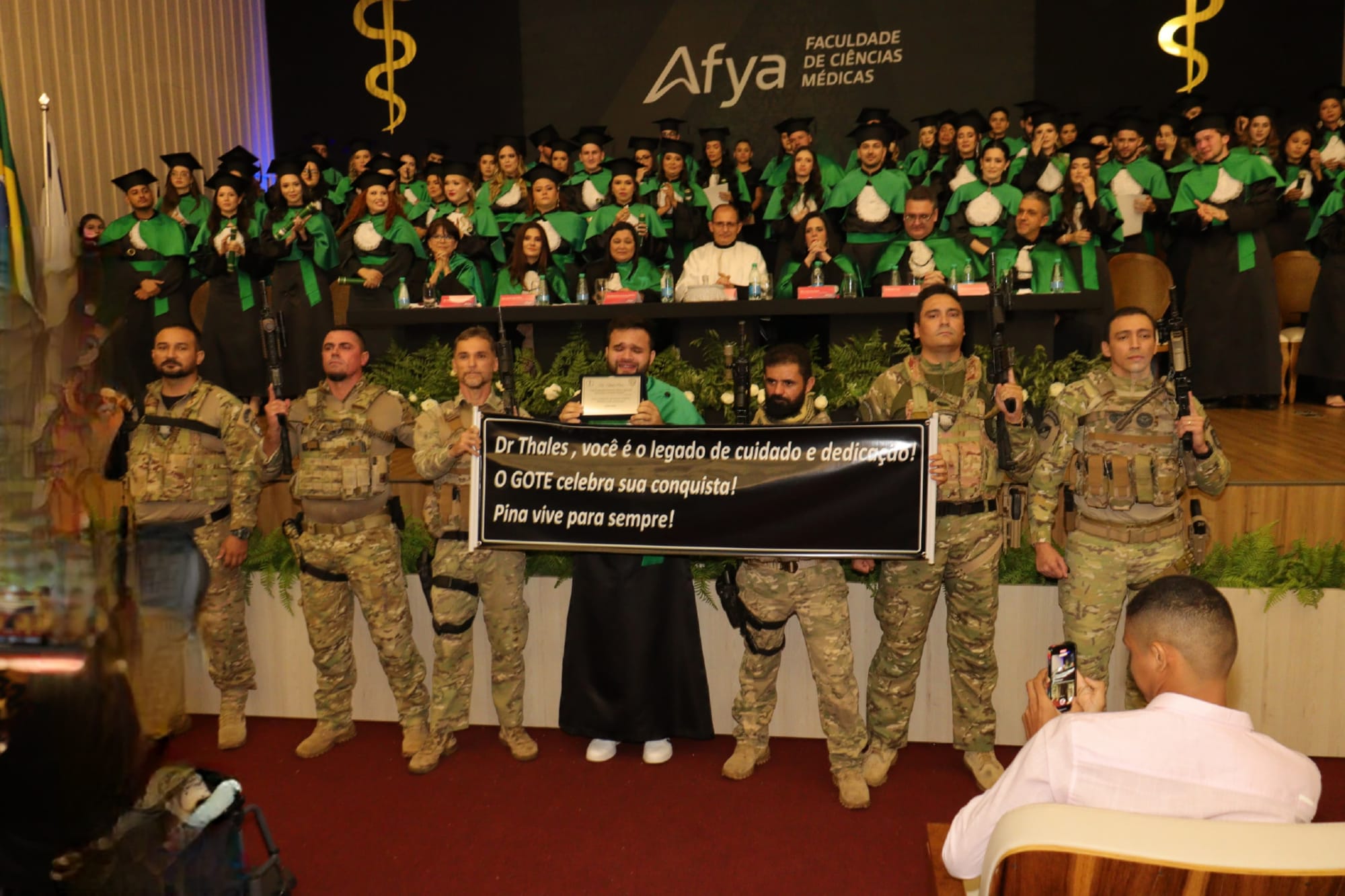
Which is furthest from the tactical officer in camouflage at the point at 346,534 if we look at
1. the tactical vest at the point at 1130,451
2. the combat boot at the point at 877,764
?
the tactical vest at the point at 1130,451

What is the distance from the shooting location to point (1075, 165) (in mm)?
8711

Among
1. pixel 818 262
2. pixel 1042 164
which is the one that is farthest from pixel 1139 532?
pixel 1042 164

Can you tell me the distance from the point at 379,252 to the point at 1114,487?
23.0 feet

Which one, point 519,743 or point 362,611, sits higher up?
point 362,611

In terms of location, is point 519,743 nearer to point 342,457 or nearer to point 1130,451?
point 342,457

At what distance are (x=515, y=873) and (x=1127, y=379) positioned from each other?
3.20 m

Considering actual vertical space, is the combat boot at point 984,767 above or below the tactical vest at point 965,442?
below

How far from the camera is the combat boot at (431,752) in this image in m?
4.50

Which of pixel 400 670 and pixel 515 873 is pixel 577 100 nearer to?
pixel 400 670

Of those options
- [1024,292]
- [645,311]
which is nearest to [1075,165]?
[1024,292]

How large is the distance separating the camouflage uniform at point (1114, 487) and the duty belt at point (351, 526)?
118 inches

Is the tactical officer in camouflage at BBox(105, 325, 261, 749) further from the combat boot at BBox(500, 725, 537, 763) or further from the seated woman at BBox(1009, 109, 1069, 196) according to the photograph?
the seated woman at BBox(1009, 109, 1069, 196)

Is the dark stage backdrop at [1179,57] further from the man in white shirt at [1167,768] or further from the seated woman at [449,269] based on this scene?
the man in white shirt at [1167,768]

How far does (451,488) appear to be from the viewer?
4602mm
